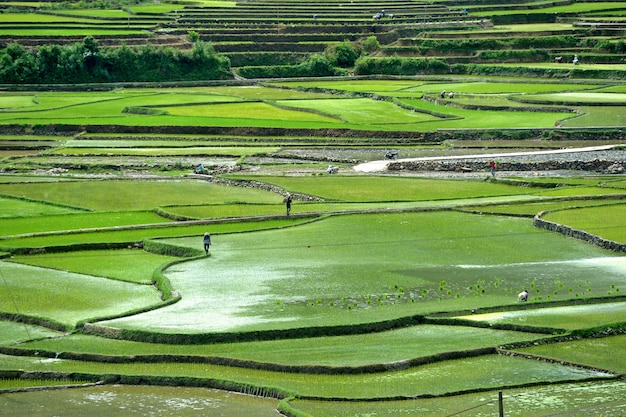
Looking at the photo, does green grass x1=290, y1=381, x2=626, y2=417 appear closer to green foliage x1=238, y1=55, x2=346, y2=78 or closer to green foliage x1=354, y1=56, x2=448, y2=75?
green foliage x1=354, y1=56, x2=448, y2=75

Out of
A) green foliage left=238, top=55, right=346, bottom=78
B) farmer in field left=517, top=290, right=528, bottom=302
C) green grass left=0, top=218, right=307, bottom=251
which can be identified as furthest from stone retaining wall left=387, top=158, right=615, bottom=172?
green foliage left=238, top=55, right=346, bottom=78

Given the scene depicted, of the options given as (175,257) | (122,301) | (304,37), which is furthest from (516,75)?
(122,301)

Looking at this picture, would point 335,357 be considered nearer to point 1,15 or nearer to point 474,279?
point 474,279

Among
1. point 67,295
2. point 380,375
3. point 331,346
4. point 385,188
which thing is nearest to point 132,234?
point 67,295

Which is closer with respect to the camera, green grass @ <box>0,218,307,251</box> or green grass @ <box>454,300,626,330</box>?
green grass @ <box>454,300,626,330</box>

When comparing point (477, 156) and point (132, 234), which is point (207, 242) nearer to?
point (132, 234)

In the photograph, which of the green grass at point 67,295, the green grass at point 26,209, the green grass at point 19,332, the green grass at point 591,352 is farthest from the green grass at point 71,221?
the green grass at point 591,352
